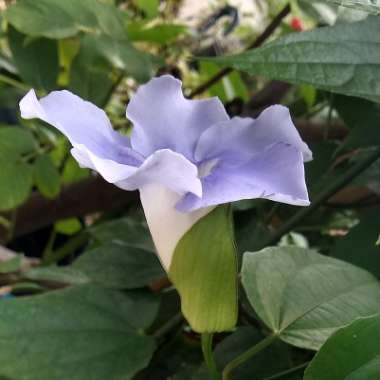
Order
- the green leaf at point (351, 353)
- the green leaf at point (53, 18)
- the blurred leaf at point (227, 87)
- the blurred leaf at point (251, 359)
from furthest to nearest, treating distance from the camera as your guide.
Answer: the blurred leaf at point (227, 87)
the green leaf at point (53, 18)
the blurred leaf at point (251, 359)
the green leaf at point (351, 353)

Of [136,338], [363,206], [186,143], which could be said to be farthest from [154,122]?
[363,206]

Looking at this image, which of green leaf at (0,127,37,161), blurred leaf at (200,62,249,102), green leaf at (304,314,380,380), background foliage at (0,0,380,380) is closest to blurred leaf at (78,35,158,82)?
background foliage at (0,0,380,380)

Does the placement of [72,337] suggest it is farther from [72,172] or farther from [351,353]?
[72,172]

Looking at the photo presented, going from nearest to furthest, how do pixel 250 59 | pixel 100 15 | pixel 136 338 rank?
pixel 250 59, pixel 136 338, pixel 100 15

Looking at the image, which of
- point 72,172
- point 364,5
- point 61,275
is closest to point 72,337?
point 61,275

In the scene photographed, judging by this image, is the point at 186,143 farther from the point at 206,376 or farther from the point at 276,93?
the point at 276,93

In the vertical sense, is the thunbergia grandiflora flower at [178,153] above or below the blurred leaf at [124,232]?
above

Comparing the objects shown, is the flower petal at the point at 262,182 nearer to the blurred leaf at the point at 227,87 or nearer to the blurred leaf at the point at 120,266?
the blurred leaf at the point at 120,266

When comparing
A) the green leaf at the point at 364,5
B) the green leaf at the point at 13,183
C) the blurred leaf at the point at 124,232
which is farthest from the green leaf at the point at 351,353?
the green leaf at the point at 13,183
